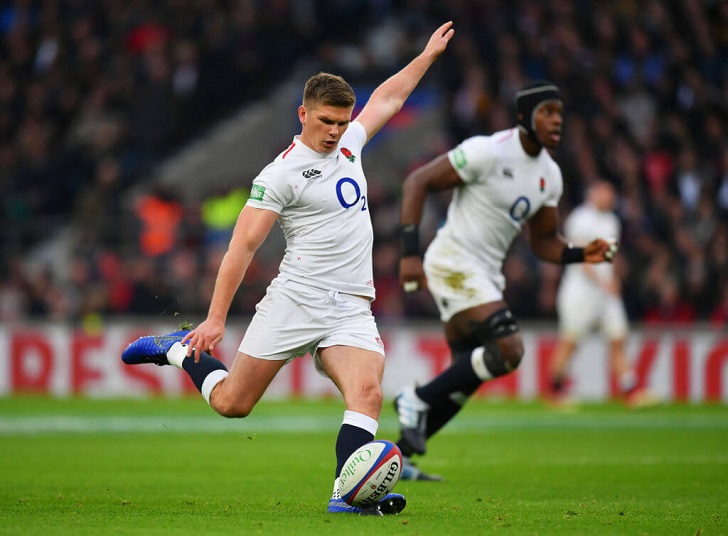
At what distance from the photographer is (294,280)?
7.10 metres

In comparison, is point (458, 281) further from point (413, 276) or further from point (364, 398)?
point (364, 398)

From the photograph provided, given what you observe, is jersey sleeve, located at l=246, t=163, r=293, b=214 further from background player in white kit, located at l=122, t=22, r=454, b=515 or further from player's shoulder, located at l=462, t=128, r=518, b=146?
player's shoulder, located at l=462, t=128, r=518, b=146

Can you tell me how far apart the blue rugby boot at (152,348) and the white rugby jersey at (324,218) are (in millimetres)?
996

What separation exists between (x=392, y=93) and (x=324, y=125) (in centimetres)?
112

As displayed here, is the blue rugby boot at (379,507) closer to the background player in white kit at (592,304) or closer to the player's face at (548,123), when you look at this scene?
the player's face at (548,123)

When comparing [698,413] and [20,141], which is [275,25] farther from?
[698,413]

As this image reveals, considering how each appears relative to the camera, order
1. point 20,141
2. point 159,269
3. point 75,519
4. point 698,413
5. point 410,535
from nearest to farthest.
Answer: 1. point 410,535
2. point 75,519
3. point 698,413
4. point 159,269
5. point 20,141

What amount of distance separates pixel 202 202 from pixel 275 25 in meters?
5.87

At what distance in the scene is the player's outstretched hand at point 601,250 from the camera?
29.6 ft

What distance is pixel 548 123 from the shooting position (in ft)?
30.7

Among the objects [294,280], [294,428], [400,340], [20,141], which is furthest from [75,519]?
[20,141]

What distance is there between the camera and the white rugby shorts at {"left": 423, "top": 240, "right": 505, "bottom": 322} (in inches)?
368

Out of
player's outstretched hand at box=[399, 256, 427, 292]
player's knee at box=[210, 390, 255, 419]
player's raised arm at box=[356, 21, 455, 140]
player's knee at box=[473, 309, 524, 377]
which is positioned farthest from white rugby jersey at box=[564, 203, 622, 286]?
player's knee at box=[210, 390, 255, 419]

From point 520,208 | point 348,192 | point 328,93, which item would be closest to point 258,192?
point 348,192
